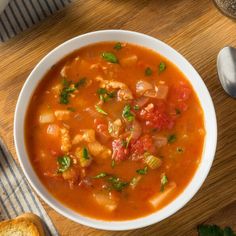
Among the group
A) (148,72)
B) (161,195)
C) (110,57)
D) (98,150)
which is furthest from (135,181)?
(110,57)

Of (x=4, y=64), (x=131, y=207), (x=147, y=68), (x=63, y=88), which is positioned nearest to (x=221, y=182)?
(x=131, y=207)

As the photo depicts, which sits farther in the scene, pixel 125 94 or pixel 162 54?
pixel 162 54

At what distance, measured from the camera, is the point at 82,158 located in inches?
161

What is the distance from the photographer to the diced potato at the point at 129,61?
167 inches

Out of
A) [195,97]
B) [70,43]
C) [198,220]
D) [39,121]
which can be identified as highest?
[70,43]

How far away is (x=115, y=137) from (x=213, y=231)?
106 cm

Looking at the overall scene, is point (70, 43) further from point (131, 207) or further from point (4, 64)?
point (131, 207)

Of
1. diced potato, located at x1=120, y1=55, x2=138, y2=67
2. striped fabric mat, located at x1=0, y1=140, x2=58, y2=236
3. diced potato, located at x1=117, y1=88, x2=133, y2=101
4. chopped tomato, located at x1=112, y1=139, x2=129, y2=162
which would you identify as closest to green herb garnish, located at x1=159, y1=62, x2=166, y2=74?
diced potato, located at x1=120, y1=55, x2=138, y2=67

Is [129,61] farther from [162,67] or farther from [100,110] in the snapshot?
[100,110]

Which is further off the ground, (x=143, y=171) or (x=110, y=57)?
(x=110, y=57)

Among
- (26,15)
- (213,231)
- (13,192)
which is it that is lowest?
(213,231)

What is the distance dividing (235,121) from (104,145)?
3.60ft

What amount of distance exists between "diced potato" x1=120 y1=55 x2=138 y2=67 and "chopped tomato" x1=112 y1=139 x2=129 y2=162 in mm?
583

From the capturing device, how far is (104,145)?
4.13 meters
